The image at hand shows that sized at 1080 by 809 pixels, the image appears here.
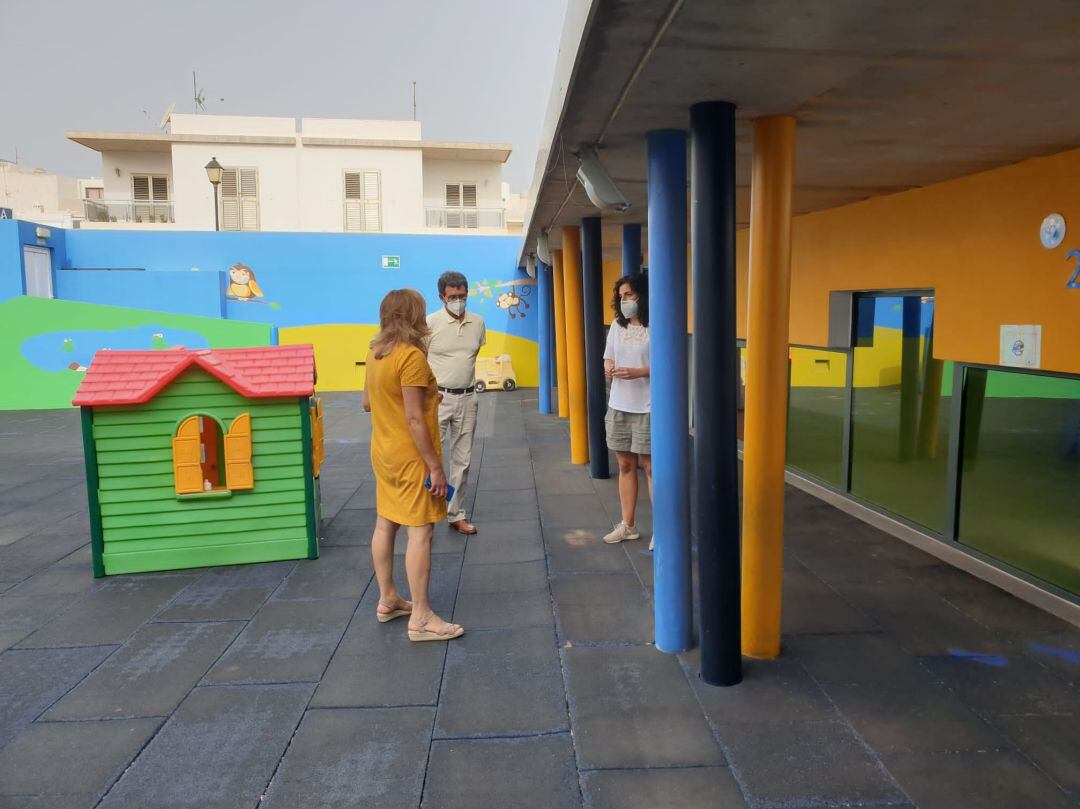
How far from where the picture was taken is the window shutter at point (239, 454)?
16.9ft

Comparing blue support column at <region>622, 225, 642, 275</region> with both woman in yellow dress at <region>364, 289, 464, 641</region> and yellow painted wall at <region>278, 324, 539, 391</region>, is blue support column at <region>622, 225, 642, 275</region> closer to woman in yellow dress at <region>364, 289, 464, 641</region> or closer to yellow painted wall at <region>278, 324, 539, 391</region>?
woman in yellow dress at <region>364, 289, 464, 641</region>

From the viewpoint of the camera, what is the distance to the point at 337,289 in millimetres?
16484

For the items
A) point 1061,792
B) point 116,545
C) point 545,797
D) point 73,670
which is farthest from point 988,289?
point 116,545

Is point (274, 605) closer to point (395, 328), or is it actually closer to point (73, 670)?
point (73, 670)

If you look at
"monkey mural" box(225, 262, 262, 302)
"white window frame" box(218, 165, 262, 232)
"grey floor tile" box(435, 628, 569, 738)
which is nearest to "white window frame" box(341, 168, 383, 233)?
"white window frame" box(218, 165, 262, 232)

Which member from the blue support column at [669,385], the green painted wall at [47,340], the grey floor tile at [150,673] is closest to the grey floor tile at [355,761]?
the grey floor tile at [150,673]

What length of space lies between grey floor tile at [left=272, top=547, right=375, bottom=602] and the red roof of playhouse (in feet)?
3.87

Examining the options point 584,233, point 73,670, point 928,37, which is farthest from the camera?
point 584,233

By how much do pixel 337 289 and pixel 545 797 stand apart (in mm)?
14996

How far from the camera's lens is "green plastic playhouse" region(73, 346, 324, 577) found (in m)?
5.02

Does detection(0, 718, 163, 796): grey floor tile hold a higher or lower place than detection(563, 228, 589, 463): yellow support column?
lower

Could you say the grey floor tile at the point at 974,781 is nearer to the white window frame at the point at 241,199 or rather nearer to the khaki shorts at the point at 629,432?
the khaki shorts at the point at 629,432

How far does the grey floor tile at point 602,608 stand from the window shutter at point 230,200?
2254 centimetres

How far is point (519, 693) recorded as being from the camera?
3391mm
